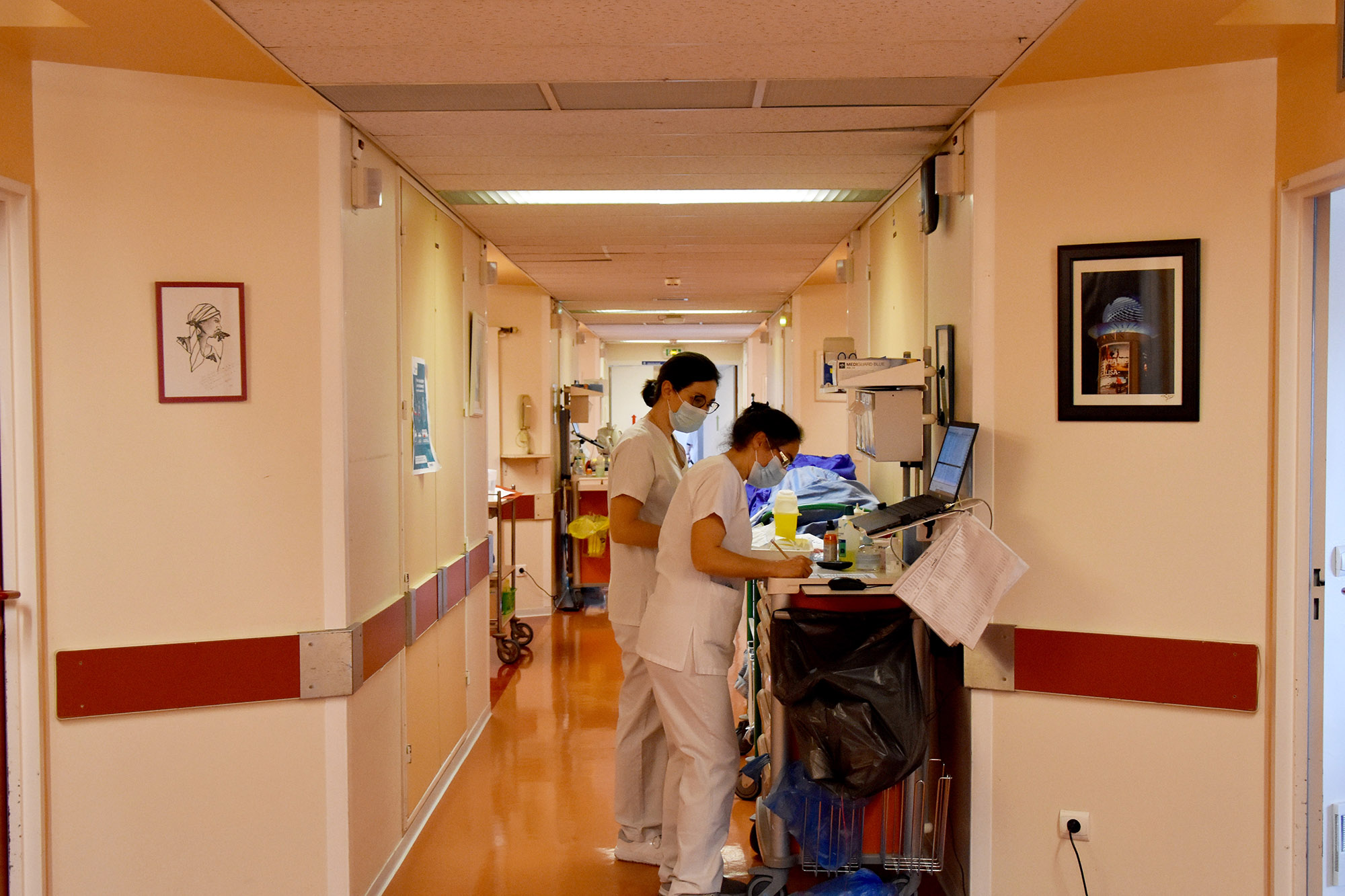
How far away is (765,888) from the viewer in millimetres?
2832

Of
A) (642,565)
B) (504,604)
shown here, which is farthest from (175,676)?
(504,604)

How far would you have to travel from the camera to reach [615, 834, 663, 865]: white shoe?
3090mm

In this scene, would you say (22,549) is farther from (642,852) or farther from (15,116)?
(642,852)

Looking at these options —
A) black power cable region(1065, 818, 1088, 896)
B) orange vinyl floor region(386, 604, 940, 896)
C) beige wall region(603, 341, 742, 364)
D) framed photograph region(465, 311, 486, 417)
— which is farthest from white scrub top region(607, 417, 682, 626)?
beige wall region(603, 341, 742, 364)

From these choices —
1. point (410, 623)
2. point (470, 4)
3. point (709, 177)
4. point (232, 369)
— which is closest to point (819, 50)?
point (470, 4)

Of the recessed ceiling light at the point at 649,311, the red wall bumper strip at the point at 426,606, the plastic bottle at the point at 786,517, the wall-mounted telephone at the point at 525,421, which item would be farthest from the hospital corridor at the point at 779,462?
the recessed ceiling light at the point at 649,311

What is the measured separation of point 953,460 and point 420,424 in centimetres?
197

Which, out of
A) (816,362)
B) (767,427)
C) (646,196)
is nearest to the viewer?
(767,427)

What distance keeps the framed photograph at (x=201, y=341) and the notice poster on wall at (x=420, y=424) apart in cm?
83

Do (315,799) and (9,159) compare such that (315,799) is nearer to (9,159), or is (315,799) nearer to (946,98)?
(9,159)

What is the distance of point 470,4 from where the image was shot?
6.52ft

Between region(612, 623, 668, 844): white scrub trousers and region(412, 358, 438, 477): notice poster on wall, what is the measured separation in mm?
975

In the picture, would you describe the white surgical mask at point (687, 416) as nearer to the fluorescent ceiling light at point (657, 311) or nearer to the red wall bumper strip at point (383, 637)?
the red wall bumper strip at point (383, 637)

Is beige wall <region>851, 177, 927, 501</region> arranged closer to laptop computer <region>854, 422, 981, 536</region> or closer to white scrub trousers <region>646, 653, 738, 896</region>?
laptop computer <region>854, 422, 981, 536</region>
